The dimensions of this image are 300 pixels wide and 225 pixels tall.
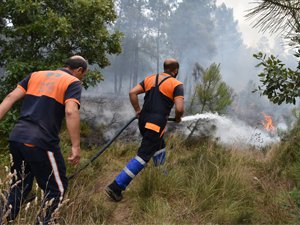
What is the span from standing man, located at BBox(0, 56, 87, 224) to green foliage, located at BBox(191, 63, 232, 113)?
5.10 m

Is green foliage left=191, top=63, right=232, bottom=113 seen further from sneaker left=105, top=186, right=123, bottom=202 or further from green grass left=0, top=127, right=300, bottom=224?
Answer: sneaker left=105, top=186, right=123, bottom=202

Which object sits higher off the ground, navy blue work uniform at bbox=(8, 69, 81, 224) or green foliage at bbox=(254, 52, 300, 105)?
green foliage at bbox=(254, 52, 300, 105)

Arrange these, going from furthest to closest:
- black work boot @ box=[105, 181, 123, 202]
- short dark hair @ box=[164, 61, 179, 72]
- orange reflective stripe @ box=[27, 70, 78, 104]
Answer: short dark hair @ box=[164, 61, 179, 72], black work boot @ box=[105, 181, 123, 202], orange reflective stripe @ box=[27, 70, 78, 104]

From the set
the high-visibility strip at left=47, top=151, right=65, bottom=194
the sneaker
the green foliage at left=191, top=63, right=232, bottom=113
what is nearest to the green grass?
the sneaker

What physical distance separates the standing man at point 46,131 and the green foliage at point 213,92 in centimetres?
510

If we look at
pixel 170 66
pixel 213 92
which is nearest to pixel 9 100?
pixel 170 66

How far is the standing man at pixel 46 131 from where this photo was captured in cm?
273

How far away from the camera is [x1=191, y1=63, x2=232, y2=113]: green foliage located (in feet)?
24.7

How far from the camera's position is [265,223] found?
346 cm

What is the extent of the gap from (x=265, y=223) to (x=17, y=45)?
5.35m

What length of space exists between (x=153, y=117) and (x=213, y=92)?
3.93 m

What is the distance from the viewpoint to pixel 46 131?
2.78 metres

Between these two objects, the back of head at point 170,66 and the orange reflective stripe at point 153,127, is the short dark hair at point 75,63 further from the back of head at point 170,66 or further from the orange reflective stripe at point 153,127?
the back of head at point 170,66

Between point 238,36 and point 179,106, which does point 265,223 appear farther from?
point 238,36
